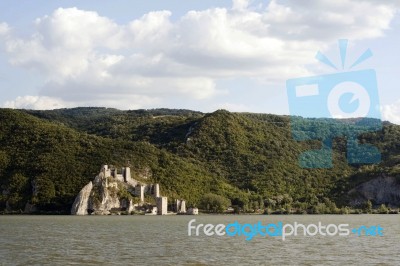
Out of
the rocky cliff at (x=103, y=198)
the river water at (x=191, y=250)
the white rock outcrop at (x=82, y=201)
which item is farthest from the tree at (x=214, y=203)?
the river water at (x=191, y=250)

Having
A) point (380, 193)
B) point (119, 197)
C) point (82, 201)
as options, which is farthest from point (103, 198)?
point (380, 193)

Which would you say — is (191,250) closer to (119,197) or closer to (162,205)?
(162,205)

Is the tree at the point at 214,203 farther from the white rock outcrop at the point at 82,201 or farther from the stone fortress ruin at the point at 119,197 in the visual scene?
the white rock outcrop at the point at 82,201

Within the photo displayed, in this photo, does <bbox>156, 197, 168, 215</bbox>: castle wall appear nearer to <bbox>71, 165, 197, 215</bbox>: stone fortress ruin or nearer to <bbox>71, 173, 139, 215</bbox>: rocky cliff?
<bbox>71, 165, 197, 215</bbox>: stone fortress ruin

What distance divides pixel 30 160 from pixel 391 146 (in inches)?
3786

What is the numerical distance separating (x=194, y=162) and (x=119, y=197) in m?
39.5

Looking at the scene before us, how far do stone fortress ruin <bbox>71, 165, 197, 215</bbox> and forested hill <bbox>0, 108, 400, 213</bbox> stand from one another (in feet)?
14.2

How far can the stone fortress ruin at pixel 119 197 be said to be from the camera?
388 feet

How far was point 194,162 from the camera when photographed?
522 ft

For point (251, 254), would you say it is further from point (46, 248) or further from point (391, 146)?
point (391, 146)

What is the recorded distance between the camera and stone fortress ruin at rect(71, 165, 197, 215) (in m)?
118

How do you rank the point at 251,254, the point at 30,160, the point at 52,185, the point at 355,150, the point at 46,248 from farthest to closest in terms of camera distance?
the point at 355,150, the point at 30,160, the point at 52,185, the point at 46,248, the point at 251,254

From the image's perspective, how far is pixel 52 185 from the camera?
398 ft

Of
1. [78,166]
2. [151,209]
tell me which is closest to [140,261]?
[151,209]
